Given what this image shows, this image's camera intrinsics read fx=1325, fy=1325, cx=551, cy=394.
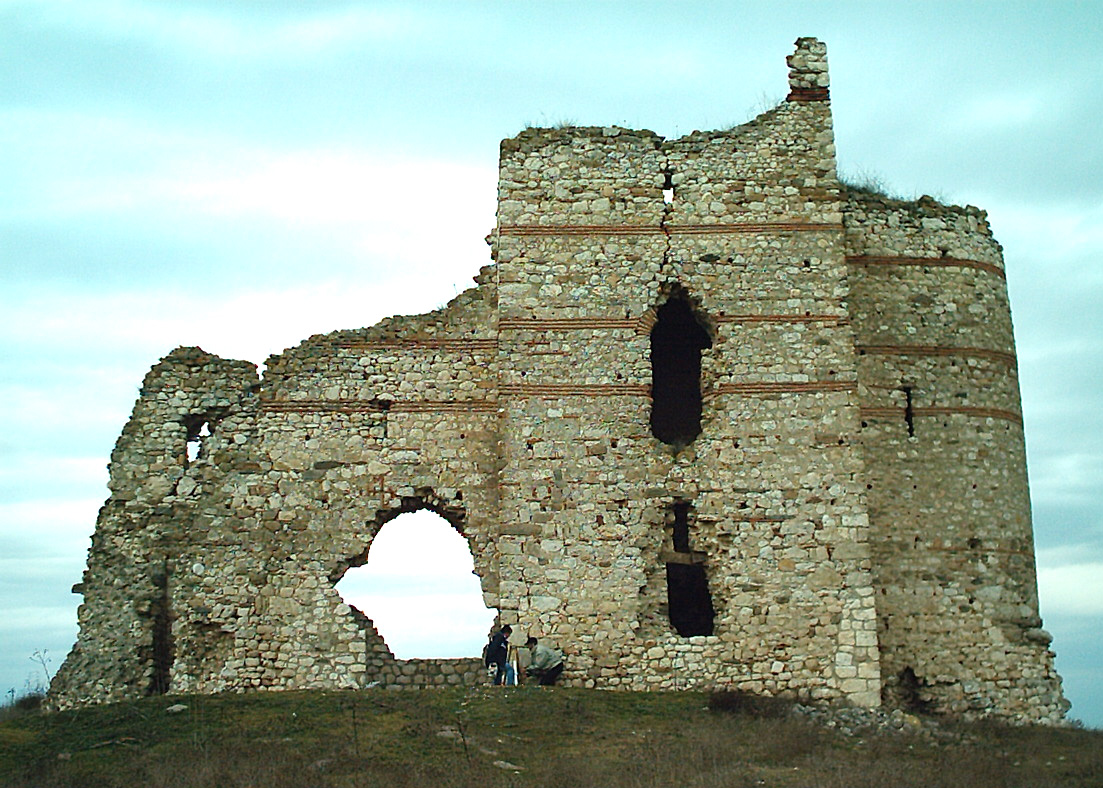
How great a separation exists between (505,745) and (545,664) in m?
2.59

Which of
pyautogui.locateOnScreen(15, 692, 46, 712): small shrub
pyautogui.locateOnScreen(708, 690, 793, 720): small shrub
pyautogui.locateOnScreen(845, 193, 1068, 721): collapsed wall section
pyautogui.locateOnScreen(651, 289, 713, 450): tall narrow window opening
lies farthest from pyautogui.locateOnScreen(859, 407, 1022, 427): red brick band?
pyautogui.locateOnScreen(15, 692, 46, 712): small shrub

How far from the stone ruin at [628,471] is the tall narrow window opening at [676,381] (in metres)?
0.28

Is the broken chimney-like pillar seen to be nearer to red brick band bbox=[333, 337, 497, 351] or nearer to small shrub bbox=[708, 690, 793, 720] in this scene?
red brick band bbox=[333, 337, 497, 351]

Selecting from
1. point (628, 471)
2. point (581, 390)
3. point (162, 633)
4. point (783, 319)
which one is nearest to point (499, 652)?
point (628, 471)

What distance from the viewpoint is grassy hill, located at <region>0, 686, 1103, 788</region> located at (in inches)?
433

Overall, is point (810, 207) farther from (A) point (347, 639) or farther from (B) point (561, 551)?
(A) point (347, 639)

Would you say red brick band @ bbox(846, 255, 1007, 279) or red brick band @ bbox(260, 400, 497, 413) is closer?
red brick band @ bbox(260, 400, 497, 413)

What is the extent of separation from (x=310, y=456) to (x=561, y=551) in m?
3.36

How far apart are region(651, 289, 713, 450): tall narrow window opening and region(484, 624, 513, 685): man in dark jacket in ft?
12.0

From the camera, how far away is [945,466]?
16766mm

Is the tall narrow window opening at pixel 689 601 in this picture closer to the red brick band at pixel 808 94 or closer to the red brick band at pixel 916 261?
the red brick band at pixel 916 261

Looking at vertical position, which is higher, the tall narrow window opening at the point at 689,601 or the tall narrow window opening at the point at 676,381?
the tall narrow window opening at the point at 676,381

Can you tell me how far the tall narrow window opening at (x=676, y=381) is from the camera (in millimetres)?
17297

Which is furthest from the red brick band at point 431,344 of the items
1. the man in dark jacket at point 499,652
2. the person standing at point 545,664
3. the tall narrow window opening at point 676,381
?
the person standing at point 545,664
